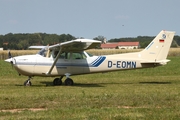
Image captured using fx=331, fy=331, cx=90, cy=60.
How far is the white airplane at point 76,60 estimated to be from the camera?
14797mm

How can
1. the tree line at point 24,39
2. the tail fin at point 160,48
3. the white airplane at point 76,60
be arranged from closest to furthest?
the white airplane at point 76,60, the tail fin at point 160,48, the tree line at point 24,39

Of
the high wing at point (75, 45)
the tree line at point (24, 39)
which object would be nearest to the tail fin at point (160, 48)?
the high wing at point (75, 45)

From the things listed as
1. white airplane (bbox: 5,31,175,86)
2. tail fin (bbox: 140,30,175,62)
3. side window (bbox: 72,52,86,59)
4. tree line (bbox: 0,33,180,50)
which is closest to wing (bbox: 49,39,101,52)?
white airplane (bbox: 5,31,175,86)

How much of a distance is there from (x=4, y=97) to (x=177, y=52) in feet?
213

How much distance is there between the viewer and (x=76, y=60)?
15.6 metres

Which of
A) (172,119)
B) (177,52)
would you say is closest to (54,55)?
(172,119)

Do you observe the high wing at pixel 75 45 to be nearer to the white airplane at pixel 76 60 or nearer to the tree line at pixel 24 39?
the white airplane at pixel 76 60

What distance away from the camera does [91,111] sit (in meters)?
7.61

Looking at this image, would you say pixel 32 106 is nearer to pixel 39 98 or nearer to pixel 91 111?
pixel 39 98

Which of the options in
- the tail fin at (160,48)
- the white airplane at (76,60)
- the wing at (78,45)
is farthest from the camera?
the tail fin at (160,48)

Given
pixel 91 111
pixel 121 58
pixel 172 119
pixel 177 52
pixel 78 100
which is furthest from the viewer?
pixel 177 52

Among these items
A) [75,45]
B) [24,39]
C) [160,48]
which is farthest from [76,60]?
[24,39]

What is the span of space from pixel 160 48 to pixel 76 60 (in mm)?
4204

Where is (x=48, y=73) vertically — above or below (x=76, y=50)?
below
